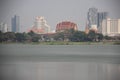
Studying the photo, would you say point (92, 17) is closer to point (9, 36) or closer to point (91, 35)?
point (91, 35)

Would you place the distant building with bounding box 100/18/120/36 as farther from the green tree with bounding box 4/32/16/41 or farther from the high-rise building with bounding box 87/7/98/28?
the green tree with bounding box 4/32/16/41

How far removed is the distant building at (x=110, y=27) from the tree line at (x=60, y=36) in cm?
25

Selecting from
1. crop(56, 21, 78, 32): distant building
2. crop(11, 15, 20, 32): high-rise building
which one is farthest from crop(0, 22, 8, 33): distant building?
crop(56, 21, 78, 32): distant building

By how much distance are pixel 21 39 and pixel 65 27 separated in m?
2.09

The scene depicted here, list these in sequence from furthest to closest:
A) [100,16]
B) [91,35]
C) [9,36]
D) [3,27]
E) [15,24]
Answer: [100,16]
[91,35]
[15,24]
[9,36]
[3,27]

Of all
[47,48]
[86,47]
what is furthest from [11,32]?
[86,47]

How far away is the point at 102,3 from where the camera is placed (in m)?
17.7

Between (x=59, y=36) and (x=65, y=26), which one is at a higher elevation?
(x=65, y=26)

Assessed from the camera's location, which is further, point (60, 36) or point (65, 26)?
point (65, 26)

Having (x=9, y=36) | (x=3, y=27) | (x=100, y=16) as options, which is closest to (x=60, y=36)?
(x=100, y=16)

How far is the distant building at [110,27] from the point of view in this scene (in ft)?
→ 53.5

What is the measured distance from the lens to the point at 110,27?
17.2 metres

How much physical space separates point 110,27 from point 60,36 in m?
2.24

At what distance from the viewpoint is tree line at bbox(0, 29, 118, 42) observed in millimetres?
16516
